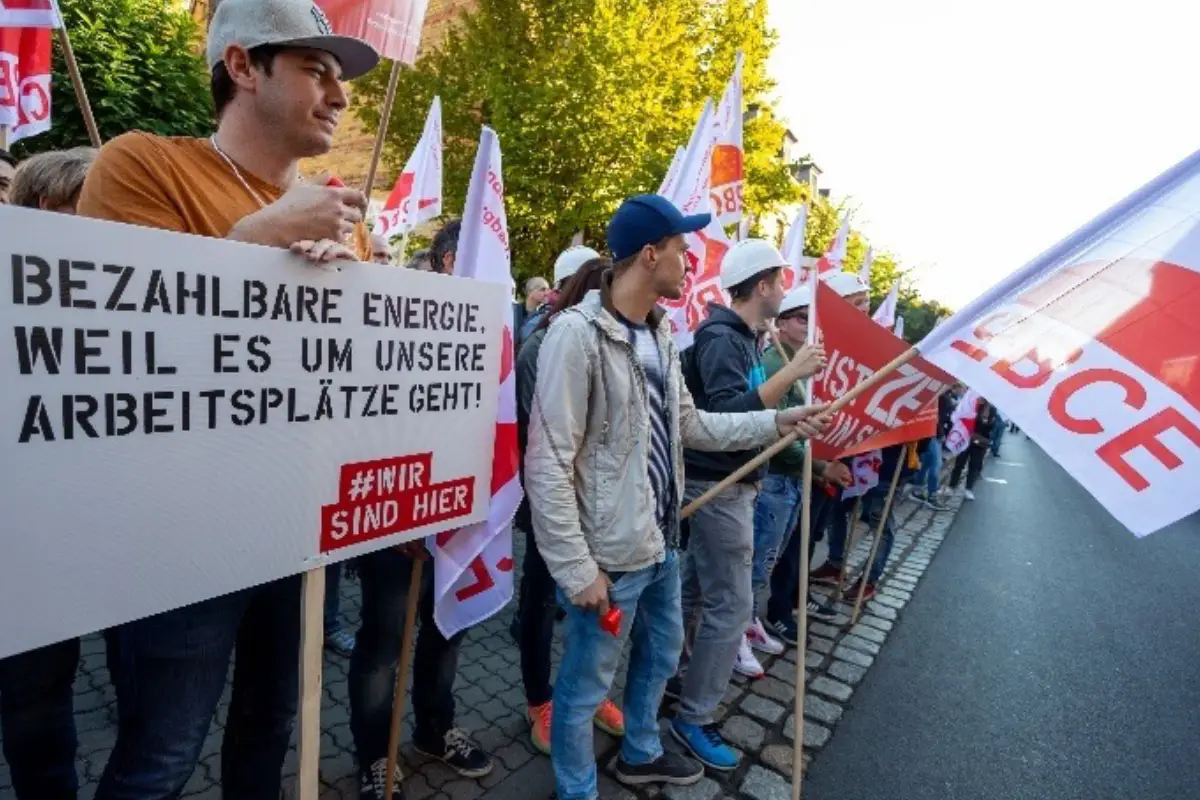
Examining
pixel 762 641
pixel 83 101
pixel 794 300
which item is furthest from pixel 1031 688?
pixel 83 101

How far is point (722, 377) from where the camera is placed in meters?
2.86

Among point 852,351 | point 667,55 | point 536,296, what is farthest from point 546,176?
point 852,351

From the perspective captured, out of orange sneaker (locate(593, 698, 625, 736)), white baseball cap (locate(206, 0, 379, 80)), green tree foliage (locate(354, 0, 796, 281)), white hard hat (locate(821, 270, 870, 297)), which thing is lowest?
orange sneaker (locate(593, 698, 625, 736))

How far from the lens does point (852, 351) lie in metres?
3.46

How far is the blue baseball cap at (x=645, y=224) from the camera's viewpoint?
2.21 m

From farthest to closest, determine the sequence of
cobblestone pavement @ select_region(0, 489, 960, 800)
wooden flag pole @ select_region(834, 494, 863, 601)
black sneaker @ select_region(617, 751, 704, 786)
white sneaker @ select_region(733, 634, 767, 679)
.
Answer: wooden flag pole @ select_region(834, 494, 863, 601) → white sneaker @ select_region(733, 634, 767, 679) → black sneaker @ select_region(617, 751, 704, 786) → cobblestone pavement @ select_region(0, 489, 960, 800)

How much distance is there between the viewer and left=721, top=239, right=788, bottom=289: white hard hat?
3074 mm

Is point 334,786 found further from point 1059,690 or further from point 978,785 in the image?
point 1059,690

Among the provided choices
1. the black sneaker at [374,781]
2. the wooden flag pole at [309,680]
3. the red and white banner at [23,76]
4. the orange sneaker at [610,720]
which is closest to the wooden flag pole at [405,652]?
the black sneaker at [374,781]

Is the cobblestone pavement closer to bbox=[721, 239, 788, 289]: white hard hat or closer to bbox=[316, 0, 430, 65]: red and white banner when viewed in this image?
bbox=[721, 239, 788, 289]: white hard hat

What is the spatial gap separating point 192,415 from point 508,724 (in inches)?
90.7

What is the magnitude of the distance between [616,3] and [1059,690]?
14.4 meters

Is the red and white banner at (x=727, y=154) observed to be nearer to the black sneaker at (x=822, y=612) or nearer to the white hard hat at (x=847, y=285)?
the white hard hat at (x=847, y=285)

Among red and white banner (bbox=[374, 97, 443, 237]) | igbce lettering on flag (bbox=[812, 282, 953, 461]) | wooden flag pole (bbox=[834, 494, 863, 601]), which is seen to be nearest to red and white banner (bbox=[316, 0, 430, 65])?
igbce lettering on flag (bbox=[812, 282, 953, 461])
